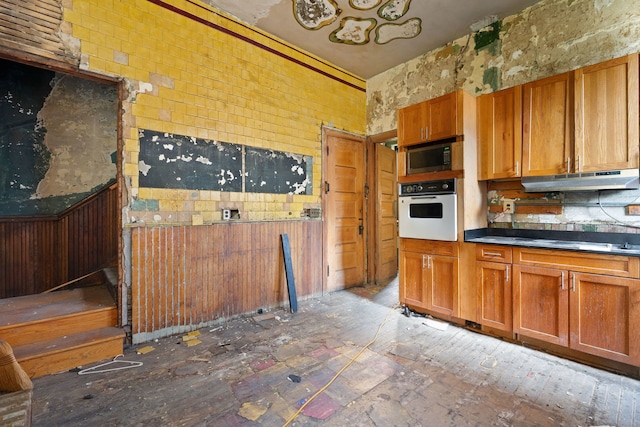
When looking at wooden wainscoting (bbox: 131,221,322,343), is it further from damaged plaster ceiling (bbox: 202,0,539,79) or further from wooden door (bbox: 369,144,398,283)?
damaged plaster ceiling (bbox: 202,0,539,79)

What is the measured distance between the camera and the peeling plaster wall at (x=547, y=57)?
8.20ft

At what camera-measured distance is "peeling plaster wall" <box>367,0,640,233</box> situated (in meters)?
2.50

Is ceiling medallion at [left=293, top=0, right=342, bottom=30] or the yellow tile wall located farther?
ceiling medallion at [left=293, top=0, right=342, bottom=30]

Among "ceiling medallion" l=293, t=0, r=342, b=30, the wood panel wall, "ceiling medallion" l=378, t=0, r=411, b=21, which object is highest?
"ceiling medallion" l=293, t=0, r=342, b=30

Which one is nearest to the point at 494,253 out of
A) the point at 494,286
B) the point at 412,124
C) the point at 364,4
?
the point at 494,286

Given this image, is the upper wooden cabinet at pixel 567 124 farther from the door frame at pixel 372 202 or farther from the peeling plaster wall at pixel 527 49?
the door frame at pixel 372 202

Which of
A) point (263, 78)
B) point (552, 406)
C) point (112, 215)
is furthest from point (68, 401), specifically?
point (263, 78)

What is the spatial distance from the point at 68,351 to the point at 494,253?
3.77 meters

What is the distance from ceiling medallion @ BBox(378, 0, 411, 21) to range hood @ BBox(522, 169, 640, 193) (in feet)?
7.20

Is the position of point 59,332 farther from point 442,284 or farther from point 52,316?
point 442,284

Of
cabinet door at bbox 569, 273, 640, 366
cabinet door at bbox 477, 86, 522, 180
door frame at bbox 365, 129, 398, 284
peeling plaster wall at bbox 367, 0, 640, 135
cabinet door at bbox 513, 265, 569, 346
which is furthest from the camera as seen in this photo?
door frame at bbox 365, 129, 398, 284

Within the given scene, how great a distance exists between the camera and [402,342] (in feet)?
8.66

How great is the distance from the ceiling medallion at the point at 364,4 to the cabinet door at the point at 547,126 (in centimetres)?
176

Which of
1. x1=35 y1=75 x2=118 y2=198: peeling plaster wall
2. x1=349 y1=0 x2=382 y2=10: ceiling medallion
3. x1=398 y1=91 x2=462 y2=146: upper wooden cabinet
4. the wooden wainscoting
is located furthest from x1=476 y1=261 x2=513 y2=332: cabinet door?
x1=35 y1=75 x2=118 y2=198: peeling plaster wall
